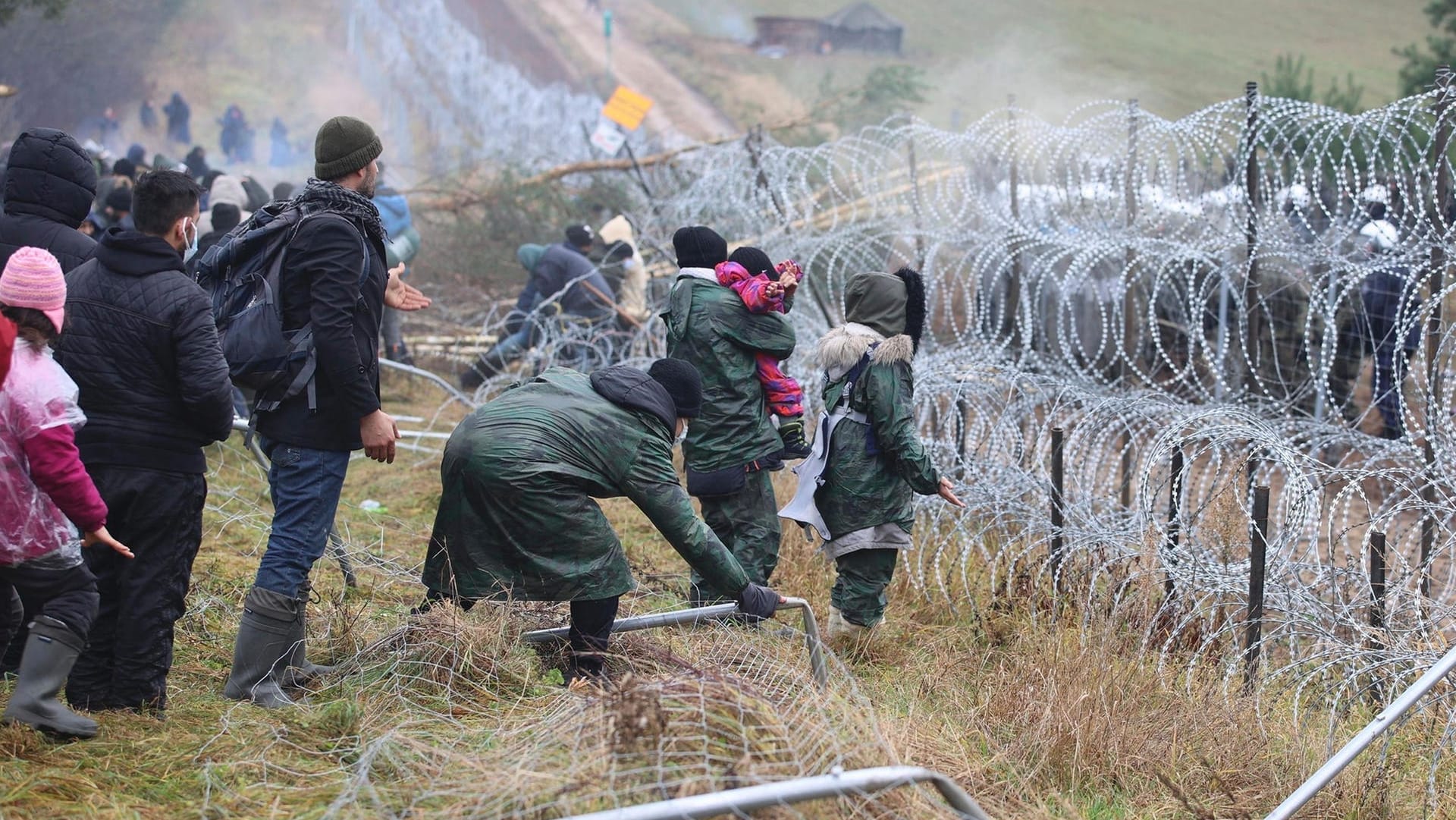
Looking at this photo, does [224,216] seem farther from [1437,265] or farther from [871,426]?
[1437,265]

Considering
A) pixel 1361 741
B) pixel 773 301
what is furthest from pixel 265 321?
pixel 1361 741

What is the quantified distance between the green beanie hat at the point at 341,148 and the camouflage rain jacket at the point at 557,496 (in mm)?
822

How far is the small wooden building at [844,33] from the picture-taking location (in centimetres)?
3797

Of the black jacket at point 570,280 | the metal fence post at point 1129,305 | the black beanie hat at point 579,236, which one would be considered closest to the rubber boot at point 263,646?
the metal fence post at point 1129,305

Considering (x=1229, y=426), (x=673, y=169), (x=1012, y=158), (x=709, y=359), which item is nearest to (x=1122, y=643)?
(x=1229, y=426)

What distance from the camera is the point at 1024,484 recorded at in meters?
5.66

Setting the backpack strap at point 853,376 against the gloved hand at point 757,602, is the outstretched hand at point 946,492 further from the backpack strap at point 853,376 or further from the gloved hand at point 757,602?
the gloved hand at point 757,602

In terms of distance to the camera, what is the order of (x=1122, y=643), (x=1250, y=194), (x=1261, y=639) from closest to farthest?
(x=1261, y=639) < (x=1122, y=643) < (x=1250, y=194)

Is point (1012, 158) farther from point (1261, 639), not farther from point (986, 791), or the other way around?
point (986, 791)

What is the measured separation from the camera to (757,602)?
12.3 ft

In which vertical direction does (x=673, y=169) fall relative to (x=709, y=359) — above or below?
above

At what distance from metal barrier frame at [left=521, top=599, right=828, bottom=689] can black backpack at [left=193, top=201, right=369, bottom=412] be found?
98 centimetres

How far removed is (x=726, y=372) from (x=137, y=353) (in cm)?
223

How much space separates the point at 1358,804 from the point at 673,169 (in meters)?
9.91
